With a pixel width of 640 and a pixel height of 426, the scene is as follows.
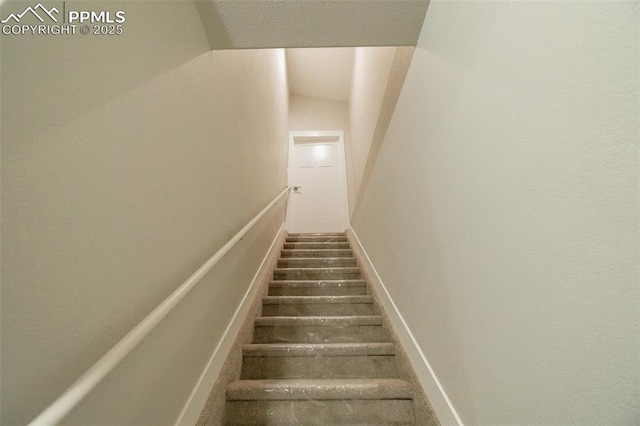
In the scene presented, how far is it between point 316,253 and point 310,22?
2.39 metres

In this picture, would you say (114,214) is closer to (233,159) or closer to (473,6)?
Result: (233,159)

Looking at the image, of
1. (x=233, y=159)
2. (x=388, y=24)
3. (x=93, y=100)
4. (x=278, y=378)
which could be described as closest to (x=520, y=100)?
(x=388, y=24)

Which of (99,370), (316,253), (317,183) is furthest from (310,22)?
(317,183)

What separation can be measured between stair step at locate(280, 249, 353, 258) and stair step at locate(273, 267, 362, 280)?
1.88 feet

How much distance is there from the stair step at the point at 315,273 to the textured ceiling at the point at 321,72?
10.6 ft

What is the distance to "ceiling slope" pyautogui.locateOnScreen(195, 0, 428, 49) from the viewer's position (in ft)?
3.13

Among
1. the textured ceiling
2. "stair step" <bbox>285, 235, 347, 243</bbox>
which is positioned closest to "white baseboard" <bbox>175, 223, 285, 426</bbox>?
"stair step" <bbox>285, 235, 347, 243</bbox>

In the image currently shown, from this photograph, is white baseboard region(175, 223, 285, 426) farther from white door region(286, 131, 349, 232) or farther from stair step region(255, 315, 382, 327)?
white door region(286, 131, 349, 232)

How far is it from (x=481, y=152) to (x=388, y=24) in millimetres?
770

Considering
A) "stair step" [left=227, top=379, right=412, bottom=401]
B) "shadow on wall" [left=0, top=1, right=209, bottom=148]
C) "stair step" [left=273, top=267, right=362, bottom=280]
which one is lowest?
"stair step" [left=227, top=379, right=412, bottom=401]

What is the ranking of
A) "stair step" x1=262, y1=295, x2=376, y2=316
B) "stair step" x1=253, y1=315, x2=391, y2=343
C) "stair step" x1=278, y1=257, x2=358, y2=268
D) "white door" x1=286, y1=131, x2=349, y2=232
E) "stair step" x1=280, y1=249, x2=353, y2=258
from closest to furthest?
"stair step" x1=253, y1=315, x2=391, y2=343 < "stair step" x1=262, y1=295, x2=376, y2=316 < "stair step" x1=278, y1=257, x2=358, y2=268 < "stair step" x1=280, y1=249, x2=353, y2=258 < "white door" x1=286, y1=131, x2=349, y2=232

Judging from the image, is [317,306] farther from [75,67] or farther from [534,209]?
[75,67]

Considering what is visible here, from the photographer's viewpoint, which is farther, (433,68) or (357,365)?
(357,365)

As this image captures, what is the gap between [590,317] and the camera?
0.41 meters
